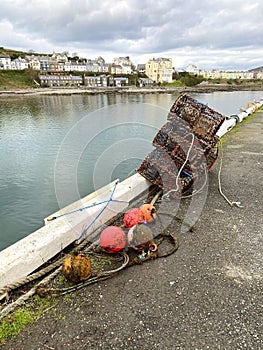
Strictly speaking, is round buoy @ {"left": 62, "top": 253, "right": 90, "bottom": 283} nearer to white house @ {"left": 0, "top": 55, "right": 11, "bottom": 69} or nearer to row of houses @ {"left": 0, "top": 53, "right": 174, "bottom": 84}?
row of houses @ {"left": 0, "top": 53, "right": 174, "bottom": 84}

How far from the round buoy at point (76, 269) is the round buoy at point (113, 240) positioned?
477 millimetres

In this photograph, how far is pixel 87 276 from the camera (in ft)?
9.85

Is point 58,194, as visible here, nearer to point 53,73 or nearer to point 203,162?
point 203,162

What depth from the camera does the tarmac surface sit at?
2.34 m

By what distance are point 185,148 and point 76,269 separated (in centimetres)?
318

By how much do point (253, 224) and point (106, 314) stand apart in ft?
9.50

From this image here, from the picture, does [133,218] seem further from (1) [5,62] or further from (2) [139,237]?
(1) [5,62]

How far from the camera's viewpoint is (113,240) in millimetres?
3381

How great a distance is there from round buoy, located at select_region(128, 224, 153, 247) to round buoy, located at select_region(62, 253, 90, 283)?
754mm

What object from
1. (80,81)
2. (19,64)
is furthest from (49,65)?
(80,81)

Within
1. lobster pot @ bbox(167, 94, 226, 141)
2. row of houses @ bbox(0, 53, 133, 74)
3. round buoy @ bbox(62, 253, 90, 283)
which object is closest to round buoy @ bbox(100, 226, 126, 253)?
round buoy @ bbox(62, 253, 90, 283)

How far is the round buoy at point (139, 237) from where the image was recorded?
11.3 ft

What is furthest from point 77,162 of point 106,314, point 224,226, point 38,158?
point 106,314

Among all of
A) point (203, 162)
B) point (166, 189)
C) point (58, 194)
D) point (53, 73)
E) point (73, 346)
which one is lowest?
point (58, 194)
